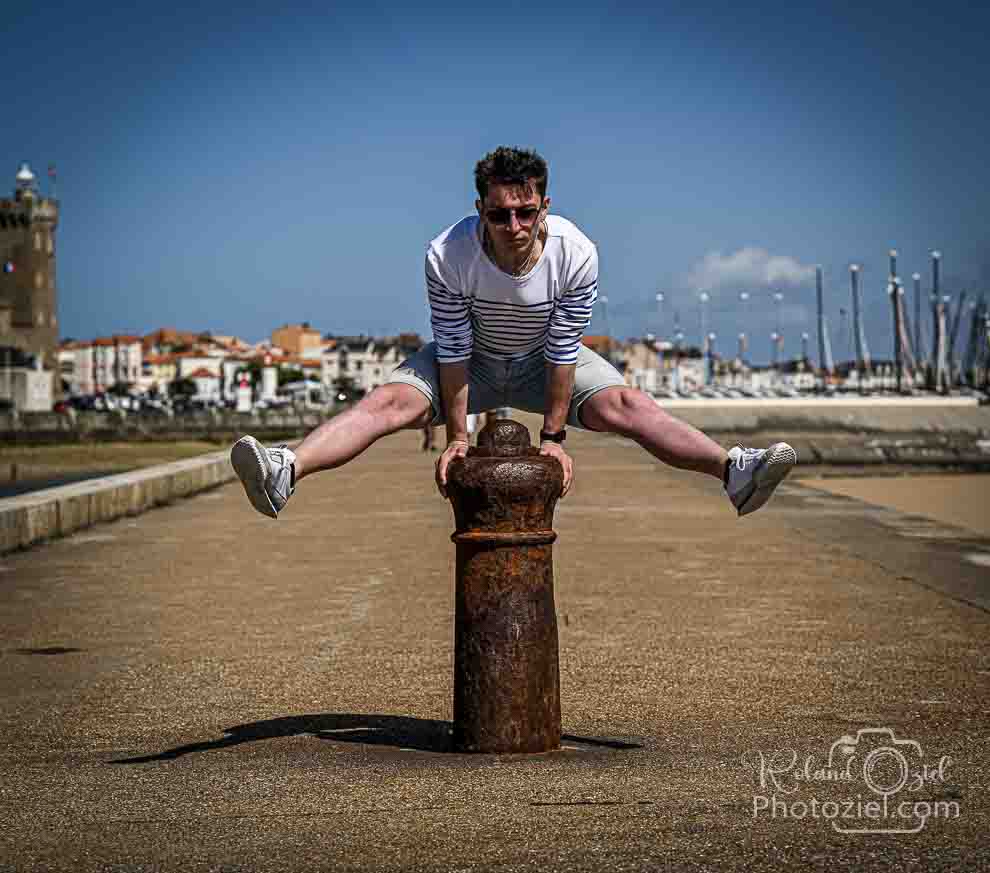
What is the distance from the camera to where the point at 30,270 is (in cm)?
13962

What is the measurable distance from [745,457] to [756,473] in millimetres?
122

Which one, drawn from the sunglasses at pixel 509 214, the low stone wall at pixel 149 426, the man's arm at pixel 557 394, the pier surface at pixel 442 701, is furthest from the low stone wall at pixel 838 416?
the sunglasses at pixel 509 214

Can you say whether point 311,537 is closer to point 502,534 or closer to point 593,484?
point 593,484

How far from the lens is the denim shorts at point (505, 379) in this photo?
6.36 m

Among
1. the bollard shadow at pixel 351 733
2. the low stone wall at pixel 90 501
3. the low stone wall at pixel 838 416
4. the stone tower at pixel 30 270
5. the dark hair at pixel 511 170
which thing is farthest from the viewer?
the stone tower at pixel 30 270

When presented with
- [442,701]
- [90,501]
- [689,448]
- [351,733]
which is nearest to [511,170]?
[689,448]

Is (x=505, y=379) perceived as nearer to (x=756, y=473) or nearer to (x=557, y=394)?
(x=557, y=394)

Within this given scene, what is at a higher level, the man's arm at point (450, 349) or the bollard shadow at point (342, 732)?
the man's arm at point (450, 349)

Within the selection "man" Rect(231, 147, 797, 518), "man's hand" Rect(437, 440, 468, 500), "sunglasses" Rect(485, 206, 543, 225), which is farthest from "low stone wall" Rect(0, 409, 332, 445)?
"sunglasses" Rect(485, 206, 543, 225)

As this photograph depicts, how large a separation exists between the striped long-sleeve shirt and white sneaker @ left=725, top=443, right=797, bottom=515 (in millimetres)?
759

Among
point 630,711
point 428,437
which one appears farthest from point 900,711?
point 428,437

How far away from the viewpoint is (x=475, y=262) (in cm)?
588

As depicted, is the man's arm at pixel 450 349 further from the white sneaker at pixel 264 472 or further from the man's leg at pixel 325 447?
the white sneaker at pixel 264 472

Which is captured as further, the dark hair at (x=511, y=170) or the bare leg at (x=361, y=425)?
the bare leg at (x=361, y=425)
